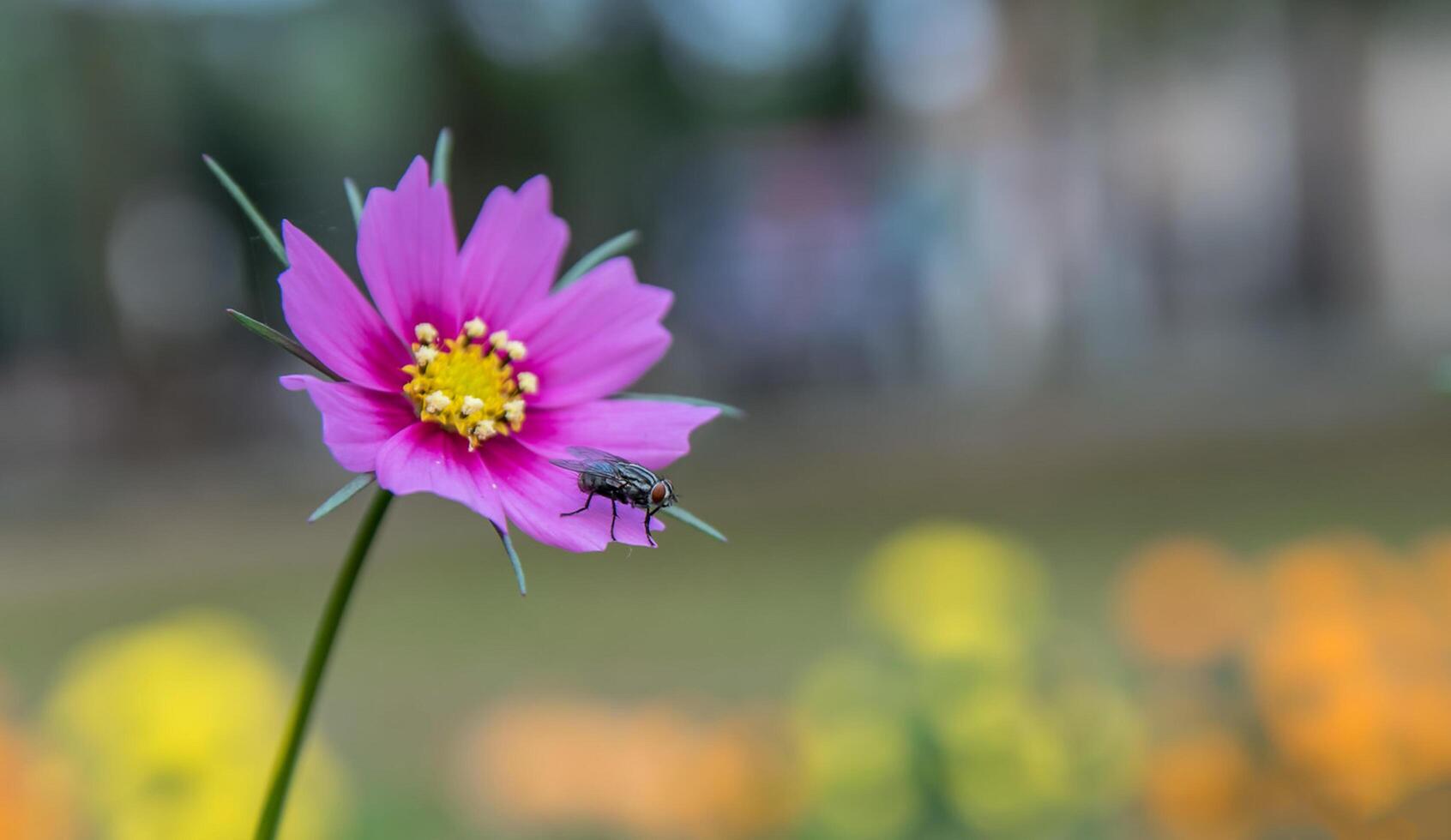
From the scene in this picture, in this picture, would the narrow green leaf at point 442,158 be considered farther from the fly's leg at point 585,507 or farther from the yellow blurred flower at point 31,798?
the yellow blurred flower at point 31,798

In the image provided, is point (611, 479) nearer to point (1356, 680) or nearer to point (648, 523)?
point (648, 523)

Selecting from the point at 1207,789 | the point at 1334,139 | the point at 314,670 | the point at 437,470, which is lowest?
the point at 314,670

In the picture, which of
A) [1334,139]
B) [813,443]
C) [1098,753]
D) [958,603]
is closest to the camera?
[1098,753]

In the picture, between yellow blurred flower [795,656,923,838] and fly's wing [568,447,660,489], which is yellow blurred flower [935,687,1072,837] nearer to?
yellow blurred flower [795,656,923,838]

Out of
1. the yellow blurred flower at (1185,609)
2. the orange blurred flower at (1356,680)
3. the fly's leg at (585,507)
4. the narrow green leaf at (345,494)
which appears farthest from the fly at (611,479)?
the yellow blurred flower at (1185,609)

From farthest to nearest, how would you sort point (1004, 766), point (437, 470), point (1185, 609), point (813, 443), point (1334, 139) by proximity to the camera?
point (1334, 139) < point (813, 443) < point (1185, 609) < point (1004, 766) < point (437, 470)

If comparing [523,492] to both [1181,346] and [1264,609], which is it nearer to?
[1264,609]

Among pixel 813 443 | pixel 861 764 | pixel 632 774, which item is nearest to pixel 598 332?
pixel 861 764
